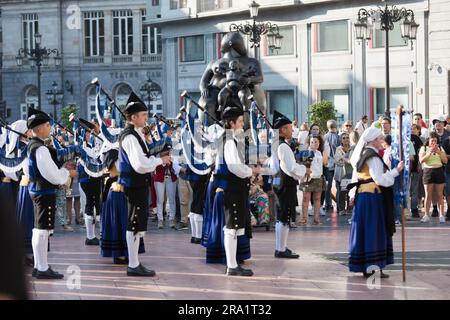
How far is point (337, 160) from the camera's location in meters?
17.4

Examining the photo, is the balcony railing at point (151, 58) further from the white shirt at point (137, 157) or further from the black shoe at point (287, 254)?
the white shirt at point (137, 157)

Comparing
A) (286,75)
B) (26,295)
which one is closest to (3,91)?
(286,75)

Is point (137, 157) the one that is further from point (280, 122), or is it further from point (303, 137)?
point (303, 137)

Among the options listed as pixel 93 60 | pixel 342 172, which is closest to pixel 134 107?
pixel 342 172

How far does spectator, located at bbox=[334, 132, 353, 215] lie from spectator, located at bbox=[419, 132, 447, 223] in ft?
4.70

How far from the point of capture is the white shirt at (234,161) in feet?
32.4

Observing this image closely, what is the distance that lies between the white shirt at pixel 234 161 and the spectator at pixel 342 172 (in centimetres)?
732

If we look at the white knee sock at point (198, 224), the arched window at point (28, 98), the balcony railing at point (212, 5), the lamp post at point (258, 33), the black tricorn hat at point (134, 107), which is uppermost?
the balcony railing at point (212, 5)

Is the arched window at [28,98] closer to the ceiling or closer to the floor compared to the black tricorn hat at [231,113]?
closer to the ceiling

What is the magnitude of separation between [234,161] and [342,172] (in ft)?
Result: 25.7

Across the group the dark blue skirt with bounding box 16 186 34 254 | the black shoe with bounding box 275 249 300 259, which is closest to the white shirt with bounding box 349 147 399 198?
the black shoe with bounding box 275 249 300 259

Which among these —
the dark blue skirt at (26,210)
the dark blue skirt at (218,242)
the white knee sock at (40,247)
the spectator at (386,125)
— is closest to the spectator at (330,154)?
the spectator at (386,125)
